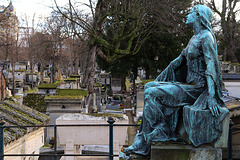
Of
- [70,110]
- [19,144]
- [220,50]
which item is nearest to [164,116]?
[19,144]

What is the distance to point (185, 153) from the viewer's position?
148 inches

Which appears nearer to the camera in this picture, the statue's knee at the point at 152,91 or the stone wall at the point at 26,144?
the statue's knee at the point at 152,91

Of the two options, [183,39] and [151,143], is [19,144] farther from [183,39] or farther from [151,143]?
[183,39]

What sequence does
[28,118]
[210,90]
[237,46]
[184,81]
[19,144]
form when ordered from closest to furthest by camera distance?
[210,90] < [184,81] < [19,144] < [28,118] < [237,46]

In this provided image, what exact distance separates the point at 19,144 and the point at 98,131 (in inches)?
77.4

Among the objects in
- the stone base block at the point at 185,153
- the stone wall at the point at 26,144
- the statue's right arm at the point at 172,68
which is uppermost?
the statue's right arm at the point at 172,68

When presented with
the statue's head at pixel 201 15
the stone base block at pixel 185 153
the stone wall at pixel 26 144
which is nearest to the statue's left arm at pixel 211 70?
the statue's head at pixel 201 15

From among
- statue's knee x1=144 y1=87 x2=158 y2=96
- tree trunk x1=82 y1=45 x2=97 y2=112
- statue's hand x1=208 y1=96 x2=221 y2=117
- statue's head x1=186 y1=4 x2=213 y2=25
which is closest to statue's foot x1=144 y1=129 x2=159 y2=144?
statue's knee x1=144 y1=87 x2=158 y2=96

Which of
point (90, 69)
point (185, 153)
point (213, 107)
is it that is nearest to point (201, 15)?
point (213, 107)

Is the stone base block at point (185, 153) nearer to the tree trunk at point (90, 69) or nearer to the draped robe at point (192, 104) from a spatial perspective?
the draped robe at point (192, 104)

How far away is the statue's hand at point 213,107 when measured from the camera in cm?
370

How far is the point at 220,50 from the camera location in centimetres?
3903

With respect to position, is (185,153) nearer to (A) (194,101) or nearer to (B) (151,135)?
(B) (151,135)

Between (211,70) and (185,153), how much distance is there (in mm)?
1200
